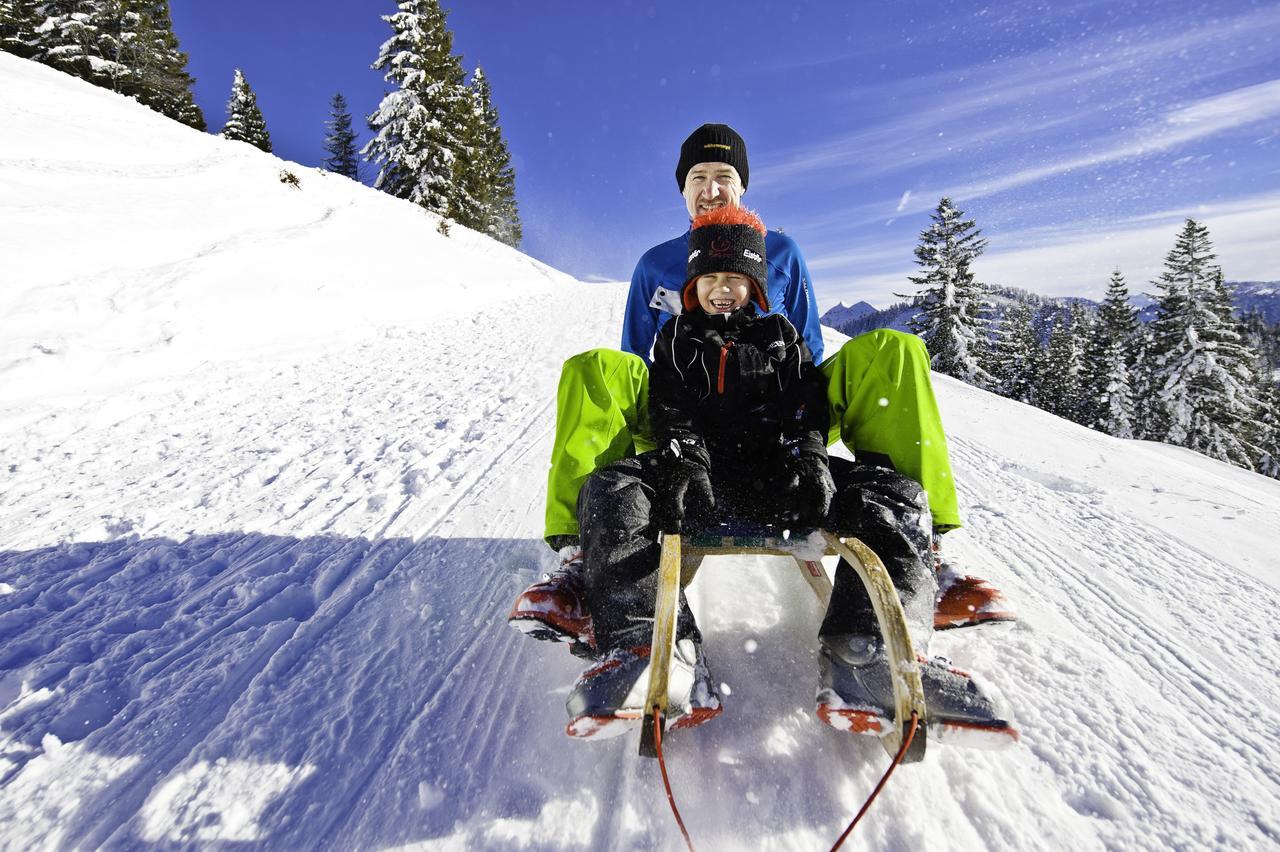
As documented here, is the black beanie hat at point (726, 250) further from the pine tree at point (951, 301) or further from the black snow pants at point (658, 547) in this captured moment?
the pine tree at point (951, 301)

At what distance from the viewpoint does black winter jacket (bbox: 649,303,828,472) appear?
1996 mm

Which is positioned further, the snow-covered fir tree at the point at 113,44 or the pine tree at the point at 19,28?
the snow-covered fir tree at the point at 113,44

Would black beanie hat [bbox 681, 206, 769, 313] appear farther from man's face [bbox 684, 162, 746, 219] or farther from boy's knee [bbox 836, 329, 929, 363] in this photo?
man's face [bbox 684, 162, 746, 219]

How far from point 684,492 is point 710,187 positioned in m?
1.96

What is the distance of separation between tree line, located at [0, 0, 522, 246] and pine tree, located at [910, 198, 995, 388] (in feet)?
65.5

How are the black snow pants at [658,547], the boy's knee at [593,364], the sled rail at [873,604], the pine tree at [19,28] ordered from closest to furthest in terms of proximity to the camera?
the sled rail at [873,604], the black snow pants at [658,547], the boy's knee at [593,364], the pine tree at [19,28]

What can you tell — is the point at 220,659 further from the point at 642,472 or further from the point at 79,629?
the point at 642,472

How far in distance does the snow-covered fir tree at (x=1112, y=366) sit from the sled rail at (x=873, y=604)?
95.7 ft

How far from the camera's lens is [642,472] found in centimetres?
173

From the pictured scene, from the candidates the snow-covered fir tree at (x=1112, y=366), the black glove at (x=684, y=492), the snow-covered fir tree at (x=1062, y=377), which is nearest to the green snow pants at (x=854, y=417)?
the black glove at (x=684, y=492)

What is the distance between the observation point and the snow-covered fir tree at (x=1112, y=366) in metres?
24.4

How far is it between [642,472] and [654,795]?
0.81 metres

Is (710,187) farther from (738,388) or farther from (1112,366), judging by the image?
(1112,366)

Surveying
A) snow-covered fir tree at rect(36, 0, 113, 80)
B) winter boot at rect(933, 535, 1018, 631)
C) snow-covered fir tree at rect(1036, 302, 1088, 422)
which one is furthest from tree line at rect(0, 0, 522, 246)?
snow-covered fir tree at rect(1036, 302, 1088, 422)
